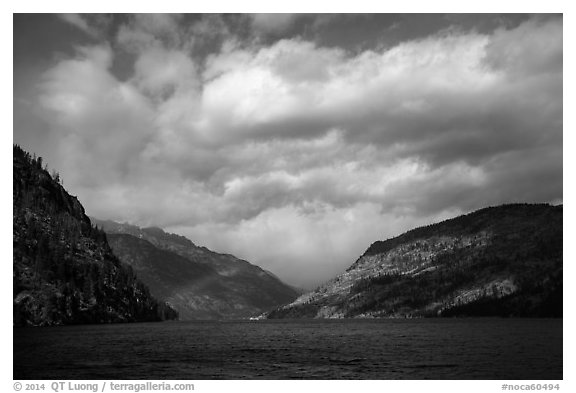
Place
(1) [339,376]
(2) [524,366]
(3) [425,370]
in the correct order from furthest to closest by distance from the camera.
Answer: (2) [524,366], (3) [425,370], (1) [339,376]

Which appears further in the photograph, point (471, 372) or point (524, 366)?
point (524, 366)

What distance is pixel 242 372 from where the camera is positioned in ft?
255
